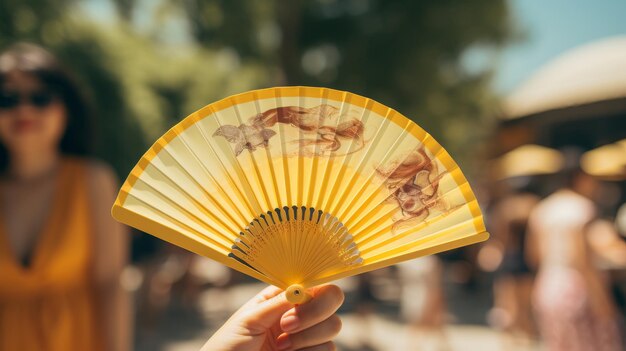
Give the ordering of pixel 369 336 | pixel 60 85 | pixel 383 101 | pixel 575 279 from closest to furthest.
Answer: pixel 60 85 → pixel 575 279 → pixel 369 336 → pixel 383 101

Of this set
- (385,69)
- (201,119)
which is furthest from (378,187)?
(385,69)

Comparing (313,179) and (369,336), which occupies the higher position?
(313,179)

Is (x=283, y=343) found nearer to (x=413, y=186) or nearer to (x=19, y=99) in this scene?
(x=413, y=186)

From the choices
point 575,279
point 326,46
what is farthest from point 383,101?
point 575,279

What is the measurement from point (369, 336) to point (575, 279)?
2852 mm

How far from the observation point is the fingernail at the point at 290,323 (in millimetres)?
958

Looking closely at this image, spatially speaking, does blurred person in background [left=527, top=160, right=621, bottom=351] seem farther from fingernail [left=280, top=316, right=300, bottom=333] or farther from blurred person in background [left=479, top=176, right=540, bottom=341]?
fingernail [left=280, top=316, right=300, bottom=333]

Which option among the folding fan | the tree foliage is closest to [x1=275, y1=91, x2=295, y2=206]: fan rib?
the folding fan

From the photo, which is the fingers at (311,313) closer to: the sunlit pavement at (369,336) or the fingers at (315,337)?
the fingers at (315,337)

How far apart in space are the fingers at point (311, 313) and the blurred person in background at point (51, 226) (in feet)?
3.43

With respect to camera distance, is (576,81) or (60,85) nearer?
(60,85)

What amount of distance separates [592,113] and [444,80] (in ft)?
8.24

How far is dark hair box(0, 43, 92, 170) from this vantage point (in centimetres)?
181

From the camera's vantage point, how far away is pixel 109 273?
1.79 metres
